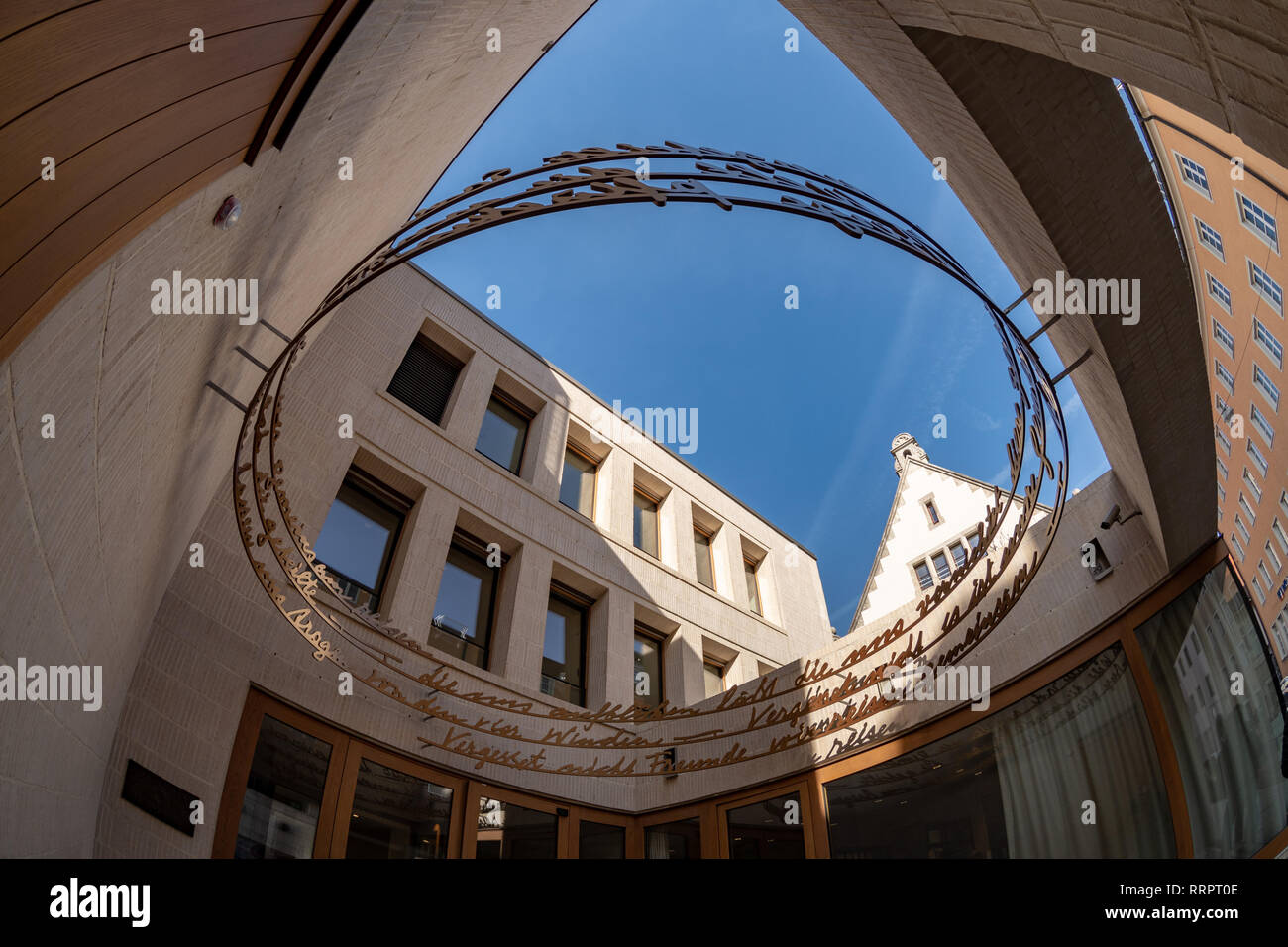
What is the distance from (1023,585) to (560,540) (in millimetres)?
5541

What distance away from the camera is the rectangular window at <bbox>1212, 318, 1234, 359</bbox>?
18.5 meters

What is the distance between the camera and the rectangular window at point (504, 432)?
945 centimetres

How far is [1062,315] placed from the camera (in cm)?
434

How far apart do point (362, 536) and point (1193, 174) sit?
17427mm

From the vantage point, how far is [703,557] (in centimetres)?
1181

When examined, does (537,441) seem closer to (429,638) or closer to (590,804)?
(429,638)

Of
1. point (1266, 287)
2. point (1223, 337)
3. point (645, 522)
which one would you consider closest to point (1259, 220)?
point (1266, 287)

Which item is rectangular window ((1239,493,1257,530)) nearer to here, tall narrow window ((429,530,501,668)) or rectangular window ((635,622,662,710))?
rectangular window ((635,622,662,710))

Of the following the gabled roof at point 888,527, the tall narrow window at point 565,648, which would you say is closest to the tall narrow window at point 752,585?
the tall narrow window at point 565,648

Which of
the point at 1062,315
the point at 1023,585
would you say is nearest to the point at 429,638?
the point at 1023,585

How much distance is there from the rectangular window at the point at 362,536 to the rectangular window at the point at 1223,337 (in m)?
21.2

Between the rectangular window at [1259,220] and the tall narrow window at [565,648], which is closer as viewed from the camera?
the tall narrow window at [565,648]

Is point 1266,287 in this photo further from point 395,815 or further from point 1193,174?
point 395,815

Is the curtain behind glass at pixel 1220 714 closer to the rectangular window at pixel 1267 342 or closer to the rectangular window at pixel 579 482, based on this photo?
the rectangular window at pixel 579 482
